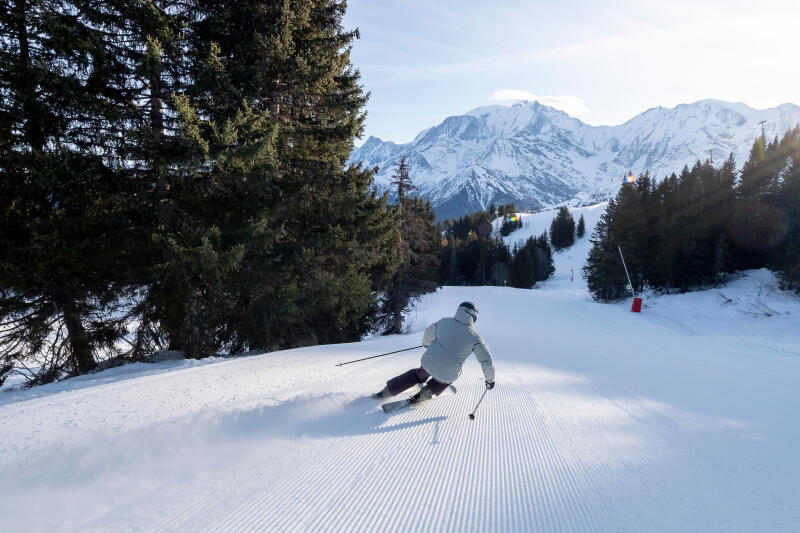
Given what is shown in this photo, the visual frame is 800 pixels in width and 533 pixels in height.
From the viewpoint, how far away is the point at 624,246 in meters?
27.8

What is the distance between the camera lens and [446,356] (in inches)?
196

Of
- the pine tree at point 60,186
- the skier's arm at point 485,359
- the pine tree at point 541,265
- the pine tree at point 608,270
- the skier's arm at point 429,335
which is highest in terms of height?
the pine tree at point 60,186

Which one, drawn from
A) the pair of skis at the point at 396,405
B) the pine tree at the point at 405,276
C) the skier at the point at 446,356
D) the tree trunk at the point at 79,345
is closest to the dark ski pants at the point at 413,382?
the skier at the point at 446,356

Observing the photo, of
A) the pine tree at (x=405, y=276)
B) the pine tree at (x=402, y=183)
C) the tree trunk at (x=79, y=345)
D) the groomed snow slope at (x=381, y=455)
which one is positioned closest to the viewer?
the groomed snow slope at (x=381, y=455)

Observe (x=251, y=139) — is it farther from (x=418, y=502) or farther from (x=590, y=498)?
(x=590, y=498)

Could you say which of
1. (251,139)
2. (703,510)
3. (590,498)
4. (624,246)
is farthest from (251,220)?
(624,246)

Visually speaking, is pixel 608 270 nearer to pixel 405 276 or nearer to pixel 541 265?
pixel 405 276

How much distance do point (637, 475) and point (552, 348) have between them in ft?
26.7

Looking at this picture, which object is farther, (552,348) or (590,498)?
(552,348)

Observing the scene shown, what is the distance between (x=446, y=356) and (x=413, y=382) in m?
0.67

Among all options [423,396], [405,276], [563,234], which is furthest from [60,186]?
[563,234]

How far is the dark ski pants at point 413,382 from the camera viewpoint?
16.8 ft

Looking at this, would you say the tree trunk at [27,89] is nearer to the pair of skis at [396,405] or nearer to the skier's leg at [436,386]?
the pair of skis at [396,405]

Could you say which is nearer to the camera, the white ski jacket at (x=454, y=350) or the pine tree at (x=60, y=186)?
the white ski jacket at (x=454, y=350)
